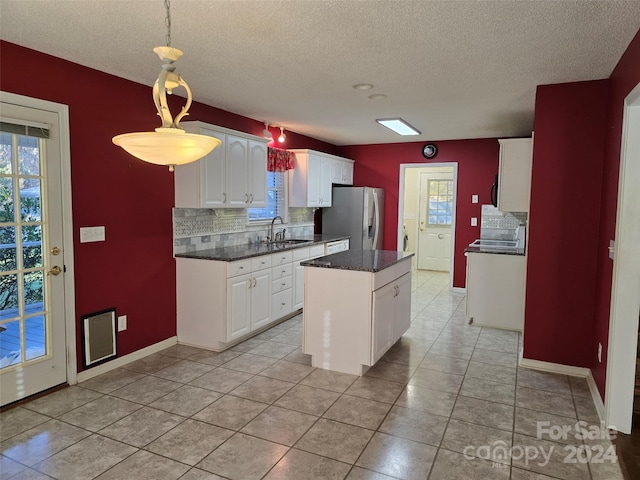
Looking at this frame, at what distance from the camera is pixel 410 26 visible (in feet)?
7.78

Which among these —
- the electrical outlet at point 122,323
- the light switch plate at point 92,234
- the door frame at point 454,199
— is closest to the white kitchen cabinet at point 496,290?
the door frame at point 454,199

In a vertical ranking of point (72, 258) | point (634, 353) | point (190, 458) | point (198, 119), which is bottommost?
point (190, 458)

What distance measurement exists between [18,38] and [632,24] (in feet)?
11.7

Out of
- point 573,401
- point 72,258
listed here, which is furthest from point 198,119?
point 573,401

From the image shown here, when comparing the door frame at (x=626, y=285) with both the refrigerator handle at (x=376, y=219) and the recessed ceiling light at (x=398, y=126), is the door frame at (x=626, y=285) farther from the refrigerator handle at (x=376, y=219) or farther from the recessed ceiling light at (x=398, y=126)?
the refrigerator handle at (x=376, y=219)

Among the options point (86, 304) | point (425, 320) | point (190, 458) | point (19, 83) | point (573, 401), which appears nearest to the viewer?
point (190, 458)

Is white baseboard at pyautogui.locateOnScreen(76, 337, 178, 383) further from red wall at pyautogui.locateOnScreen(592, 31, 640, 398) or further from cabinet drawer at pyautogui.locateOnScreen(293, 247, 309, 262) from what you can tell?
red wall at pyautogui.locateOnScreen(592, 31, 640, 398)

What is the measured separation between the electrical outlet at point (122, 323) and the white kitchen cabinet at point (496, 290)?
3.48m

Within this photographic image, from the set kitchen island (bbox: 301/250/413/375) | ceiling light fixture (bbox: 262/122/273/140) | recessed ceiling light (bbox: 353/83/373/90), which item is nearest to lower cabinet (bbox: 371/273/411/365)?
kitchen island (bbox: 301/250/413/375)

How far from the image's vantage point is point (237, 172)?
4.34m

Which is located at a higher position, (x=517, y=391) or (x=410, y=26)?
(x=410, y=26)

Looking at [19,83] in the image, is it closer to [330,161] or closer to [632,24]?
[632,24]

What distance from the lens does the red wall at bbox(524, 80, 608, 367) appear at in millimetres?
3299

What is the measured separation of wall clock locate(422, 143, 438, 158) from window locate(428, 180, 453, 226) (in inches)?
73.4
